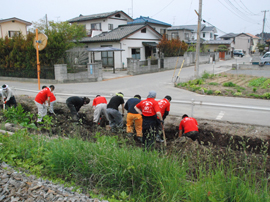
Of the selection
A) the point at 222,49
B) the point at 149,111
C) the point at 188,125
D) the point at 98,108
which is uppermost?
Result: the point at 222,49

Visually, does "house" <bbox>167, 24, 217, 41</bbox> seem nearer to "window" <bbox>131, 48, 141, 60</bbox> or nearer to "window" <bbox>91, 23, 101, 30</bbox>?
"window" <bbox>91, 23, 101, 30</bbox>

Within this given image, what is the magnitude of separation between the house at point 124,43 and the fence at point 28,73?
7.96m

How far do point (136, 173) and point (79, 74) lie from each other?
1661 cm

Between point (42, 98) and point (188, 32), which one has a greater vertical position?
point (188, 32)

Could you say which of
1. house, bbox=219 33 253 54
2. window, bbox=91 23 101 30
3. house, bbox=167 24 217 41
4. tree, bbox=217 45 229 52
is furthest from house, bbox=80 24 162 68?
house, bbox=219 33 253 54

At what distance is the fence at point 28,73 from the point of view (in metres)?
19.3

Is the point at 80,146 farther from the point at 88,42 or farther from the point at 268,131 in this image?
the point at 88,42

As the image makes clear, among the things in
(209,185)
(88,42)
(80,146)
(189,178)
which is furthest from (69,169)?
(88,42)

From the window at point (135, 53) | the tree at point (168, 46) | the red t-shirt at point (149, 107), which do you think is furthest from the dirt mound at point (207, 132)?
the tree at point (168, 46)

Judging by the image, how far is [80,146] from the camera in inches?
180

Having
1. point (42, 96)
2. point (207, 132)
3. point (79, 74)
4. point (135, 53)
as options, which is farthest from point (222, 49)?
point (42, 96)

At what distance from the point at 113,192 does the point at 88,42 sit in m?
27.5

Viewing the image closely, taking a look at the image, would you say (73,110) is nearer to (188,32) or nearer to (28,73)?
(28,73)

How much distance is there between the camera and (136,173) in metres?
3.85
